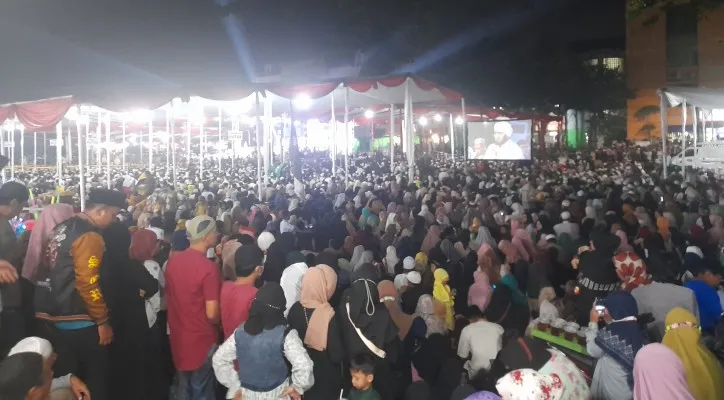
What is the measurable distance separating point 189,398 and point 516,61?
26.1m

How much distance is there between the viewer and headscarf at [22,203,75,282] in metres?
3.69

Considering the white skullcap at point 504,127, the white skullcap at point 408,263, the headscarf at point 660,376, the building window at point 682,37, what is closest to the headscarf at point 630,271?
the white skullcap at point 408,263

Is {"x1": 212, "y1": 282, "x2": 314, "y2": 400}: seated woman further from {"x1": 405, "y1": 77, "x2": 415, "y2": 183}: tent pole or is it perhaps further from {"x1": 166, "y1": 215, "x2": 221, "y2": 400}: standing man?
{"x1": 405, "y1": 77, "x2": 415, "y2": 183}: tent pole

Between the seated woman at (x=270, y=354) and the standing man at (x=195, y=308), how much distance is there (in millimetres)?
558

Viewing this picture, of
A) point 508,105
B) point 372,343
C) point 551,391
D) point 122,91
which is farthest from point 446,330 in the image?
point 508,105

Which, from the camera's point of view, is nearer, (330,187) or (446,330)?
(446,330)

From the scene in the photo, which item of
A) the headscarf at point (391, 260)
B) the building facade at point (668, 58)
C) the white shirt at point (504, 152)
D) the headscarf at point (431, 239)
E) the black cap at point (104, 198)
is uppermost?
the building facade at point (668, 58)

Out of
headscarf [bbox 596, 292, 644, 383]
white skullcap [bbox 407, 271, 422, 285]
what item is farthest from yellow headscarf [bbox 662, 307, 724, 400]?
white skullcap [bbox 407, 271, 422, 285]

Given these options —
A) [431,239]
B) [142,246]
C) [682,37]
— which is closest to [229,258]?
[142,246]

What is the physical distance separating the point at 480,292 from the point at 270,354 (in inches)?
104

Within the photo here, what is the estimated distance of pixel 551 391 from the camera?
263 cm

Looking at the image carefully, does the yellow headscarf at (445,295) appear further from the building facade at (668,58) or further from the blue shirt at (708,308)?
the building facade at (668,58)

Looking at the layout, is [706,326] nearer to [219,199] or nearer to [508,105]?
[219,199]

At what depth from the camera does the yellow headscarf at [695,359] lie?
9.44 ft
